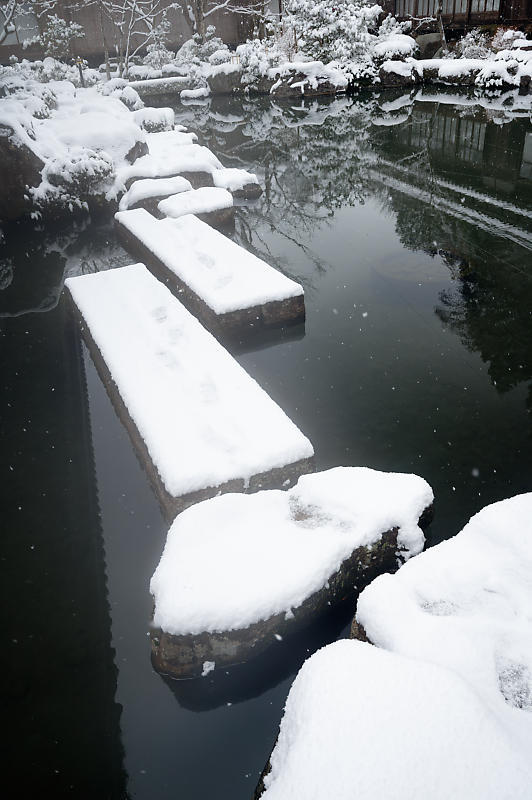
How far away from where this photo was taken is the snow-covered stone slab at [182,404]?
118 inches

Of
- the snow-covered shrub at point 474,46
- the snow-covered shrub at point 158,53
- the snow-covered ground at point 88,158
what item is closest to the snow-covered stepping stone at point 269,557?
the snow-covered ground at point 88,158

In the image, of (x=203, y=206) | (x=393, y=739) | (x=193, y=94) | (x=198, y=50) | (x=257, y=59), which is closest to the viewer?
(x=393, y=739)

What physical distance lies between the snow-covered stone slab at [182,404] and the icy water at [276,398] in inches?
12.4

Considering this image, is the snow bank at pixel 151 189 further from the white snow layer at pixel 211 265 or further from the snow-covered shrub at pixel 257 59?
the snow-covered shrub at pixel 257 59

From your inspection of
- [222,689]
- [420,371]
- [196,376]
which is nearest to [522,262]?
[420,371]

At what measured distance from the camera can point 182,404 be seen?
355 centimetres

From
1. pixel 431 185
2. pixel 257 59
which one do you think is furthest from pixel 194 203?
pixel 257 59

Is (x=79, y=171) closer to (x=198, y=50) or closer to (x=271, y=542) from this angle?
(x=271, y=542)

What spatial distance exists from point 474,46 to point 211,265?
17.6m

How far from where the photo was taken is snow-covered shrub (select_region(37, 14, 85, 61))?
25.3 metres

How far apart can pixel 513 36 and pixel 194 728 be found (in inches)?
804

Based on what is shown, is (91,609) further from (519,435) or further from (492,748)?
(519,435)

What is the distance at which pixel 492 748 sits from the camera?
153cm

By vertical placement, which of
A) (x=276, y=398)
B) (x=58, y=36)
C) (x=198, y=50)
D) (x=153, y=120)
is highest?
(x=58, y=36)
